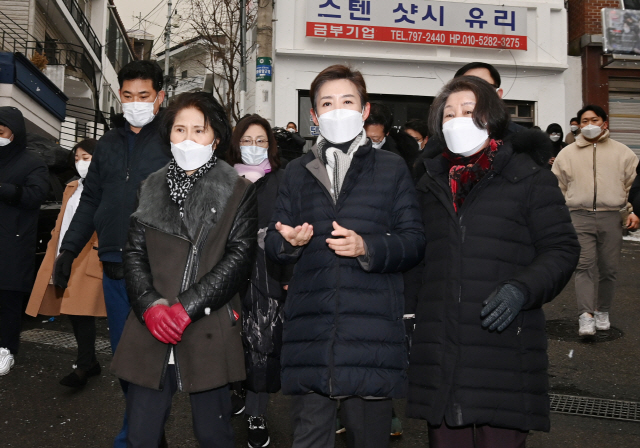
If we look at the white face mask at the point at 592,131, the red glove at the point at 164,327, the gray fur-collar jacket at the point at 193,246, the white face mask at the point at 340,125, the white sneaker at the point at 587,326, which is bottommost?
the white sneaker at the point at 587,326

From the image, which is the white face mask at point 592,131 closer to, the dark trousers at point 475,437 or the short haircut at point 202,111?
the short haircut at point 202,111

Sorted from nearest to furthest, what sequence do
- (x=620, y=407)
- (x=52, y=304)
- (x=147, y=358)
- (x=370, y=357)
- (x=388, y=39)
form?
(x=370, y=357), (x=147, y=358), (x=620, y=407), (x=52, y=304), (x=388, y=39)

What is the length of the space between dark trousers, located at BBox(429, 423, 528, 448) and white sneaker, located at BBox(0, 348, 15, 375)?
4.14 metres

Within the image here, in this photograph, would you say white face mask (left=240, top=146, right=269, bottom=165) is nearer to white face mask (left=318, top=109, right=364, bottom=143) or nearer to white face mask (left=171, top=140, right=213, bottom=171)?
white face mask (left=171, top=140, right=213, bottom=171)

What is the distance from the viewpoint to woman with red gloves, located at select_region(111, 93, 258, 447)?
2.96 m

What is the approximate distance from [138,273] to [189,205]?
0.40 m

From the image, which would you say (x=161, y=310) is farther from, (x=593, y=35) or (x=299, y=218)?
(x=593, y=35)

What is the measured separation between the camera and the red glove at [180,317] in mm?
2889

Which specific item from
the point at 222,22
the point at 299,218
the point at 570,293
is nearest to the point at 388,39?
the point at 222,22

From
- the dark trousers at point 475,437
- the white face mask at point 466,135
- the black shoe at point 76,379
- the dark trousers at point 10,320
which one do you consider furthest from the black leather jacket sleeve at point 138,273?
the dark trousers at point 10,320

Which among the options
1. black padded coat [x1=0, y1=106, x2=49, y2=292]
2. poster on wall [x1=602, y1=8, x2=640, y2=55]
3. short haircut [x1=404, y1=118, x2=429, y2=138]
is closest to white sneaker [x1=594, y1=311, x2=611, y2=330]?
short haircut [x1=404, y1=118, x2=429, y2=138]

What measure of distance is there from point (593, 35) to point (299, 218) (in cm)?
1922

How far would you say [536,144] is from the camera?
281 cm

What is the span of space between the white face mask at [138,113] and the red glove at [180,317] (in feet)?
5.10
